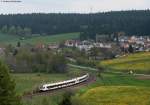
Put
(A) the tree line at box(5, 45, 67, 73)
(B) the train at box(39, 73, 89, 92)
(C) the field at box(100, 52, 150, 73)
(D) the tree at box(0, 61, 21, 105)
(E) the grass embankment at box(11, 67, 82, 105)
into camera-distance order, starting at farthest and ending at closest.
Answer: (C) the field at box(100, 52, 150, 73), (A) the tree line at box(5, 45, 67, 73), (B) the train at box(39, 73, 89, 92), (E) the grass embankment at box(11, 67, 82, 105), (D) the tree at box(0, 61, 21, 105)

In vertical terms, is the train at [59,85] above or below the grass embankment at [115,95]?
above

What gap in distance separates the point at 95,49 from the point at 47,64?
4860cm

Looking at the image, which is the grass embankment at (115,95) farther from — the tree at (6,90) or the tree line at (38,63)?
the tree at (6,90)

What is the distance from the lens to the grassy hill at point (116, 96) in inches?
2426

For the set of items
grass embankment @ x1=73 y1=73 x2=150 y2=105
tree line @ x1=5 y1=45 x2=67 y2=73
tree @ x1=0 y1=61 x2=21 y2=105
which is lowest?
grass embankment @ x1=73 y1=73 x2=150 y2=105

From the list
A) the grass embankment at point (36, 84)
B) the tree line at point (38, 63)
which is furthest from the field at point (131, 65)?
the tree line at point (38, 63)

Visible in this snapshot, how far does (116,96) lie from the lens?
68.8 meters

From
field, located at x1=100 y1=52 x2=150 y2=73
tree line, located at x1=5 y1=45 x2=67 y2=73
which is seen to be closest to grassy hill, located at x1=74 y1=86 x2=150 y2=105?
tree line, located at x1=5 y1=45 x2=67 y2=73

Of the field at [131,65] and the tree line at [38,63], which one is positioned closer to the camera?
the tree line at [38,63]

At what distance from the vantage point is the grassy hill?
61.6 m

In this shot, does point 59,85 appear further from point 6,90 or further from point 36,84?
point 6,90

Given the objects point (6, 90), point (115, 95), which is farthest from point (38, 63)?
point (6, 90)

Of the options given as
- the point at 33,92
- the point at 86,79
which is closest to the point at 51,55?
the point at 86,79

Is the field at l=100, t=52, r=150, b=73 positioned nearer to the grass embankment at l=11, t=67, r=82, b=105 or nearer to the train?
the grass embankment at l=11, t=67, r=82, b=105
